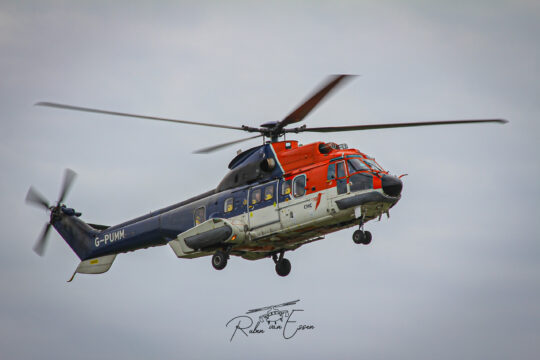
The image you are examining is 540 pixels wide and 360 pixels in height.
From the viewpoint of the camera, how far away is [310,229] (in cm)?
2759

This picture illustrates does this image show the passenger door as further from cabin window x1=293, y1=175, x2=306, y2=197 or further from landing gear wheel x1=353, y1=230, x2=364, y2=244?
landing gear wheel x1=353, y1=230, x2=364, y2=244

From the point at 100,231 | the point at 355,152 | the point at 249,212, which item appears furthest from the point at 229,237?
the point at 100,231

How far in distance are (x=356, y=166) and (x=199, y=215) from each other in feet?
21.7

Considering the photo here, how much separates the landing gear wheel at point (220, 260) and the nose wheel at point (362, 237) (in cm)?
516

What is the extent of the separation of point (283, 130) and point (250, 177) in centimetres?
205

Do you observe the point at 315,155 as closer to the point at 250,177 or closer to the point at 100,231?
the point at 250,177

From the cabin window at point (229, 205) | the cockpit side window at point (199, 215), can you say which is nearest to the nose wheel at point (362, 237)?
the cabin window at point (229, 205)

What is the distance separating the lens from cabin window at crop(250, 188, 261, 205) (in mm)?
28319

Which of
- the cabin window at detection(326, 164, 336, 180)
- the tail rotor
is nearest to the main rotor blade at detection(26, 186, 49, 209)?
the tail rotor

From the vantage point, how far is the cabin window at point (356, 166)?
26.6m

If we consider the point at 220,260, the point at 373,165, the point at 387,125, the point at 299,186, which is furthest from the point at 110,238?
the point at 387,125

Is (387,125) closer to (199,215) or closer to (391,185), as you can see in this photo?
(391,185)

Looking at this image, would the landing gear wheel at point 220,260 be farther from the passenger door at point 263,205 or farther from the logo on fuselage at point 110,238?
the logo on fuselage at point 110,238

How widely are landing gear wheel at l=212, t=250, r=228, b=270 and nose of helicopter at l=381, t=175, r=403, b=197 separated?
6496mm
